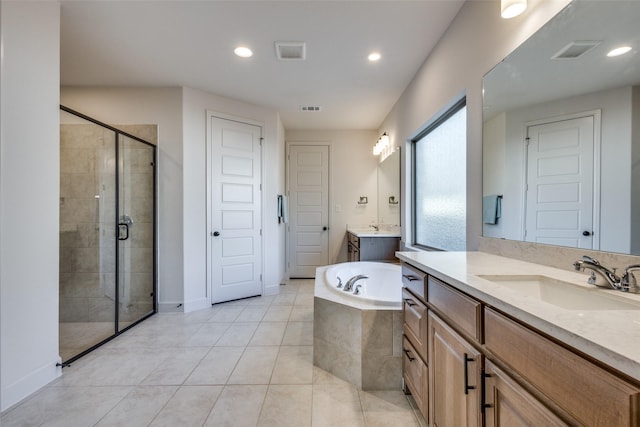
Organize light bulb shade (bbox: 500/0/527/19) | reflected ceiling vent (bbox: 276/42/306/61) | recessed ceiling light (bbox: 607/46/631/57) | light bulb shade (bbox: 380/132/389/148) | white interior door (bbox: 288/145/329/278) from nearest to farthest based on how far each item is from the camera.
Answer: recessed ceiling light (bbox: 607/46/631/57) < light bulb shade (bbox: 500/0/527/19) < reflected ceiling vent (bbox: 276/42/306/61) < light bulb shade (bbox: 380/132/389/148) < white interior door (bbox: 288/145/329/278)

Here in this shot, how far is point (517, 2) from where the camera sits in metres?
1.21

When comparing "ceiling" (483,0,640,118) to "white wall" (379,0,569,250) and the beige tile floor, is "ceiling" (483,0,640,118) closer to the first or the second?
"white wall" (379,0,569,250)

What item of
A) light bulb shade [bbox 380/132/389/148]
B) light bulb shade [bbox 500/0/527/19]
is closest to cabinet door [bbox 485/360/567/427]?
light bulb shade [bbox 500/0/527/19]

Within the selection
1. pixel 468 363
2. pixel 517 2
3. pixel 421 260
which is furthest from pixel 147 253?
pixel 517 2

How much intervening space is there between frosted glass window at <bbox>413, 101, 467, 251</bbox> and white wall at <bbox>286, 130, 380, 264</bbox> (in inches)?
57.7

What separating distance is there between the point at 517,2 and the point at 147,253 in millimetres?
3626

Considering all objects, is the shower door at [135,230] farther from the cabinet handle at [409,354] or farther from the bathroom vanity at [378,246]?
the cabinet handle at [409,354]

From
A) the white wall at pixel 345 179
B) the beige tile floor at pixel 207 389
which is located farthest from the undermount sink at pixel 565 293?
the white wall at pixel 345 179

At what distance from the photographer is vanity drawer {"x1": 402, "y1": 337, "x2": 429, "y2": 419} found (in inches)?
48.9

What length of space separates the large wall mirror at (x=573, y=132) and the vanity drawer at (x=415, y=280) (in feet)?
1.76

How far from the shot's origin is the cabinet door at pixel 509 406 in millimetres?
607

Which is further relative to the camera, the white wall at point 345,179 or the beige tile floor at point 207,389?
the white wall at point 345,179

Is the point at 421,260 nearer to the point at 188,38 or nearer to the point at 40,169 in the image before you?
the point at 40,169

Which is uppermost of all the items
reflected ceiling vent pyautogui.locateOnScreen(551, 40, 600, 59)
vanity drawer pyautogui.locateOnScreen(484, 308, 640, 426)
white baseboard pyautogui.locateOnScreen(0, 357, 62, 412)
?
Answer: reflected ceiling vent pyautogui.locateOnScreen(551, 40, 600, 59)
